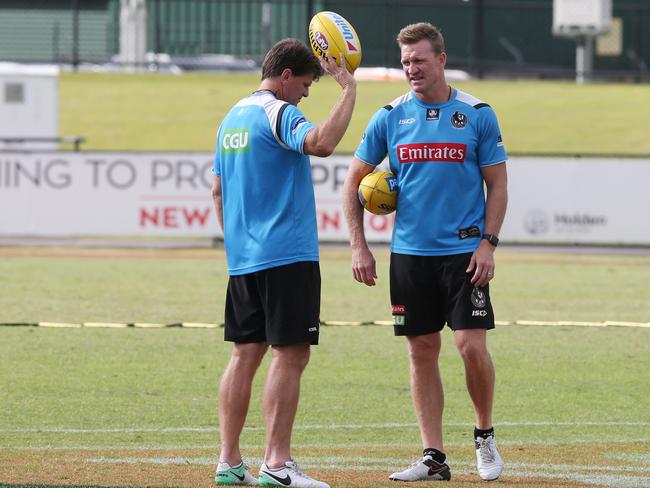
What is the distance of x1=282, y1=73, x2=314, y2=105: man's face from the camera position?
6777 millimetres

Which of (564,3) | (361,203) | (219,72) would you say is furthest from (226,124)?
(219,72)

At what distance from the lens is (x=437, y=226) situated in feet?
23.6

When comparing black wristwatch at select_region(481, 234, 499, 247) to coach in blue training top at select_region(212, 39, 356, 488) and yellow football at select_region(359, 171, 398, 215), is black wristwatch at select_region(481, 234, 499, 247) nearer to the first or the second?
yellow football at select_region(359, 171, 398, 215)

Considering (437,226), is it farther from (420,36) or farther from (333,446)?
(333,446)

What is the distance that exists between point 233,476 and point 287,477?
0.29 m

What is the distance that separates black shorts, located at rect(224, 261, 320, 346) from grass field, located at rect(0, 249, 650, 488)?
2.47 ft

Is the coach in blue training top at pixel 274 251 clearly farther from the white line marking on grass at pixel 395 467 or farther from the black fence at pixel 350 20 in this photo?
the black fence at pixel 350 20

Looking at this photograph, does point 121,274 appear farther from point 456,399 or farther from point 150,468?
point 150,468

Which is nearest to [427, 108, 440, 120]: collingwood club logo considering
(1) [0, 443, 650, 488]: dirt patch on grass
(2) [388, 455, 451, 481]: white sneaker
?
(2) [388, 455, 451, 481]: white sneaker

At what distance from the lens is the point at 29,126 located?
2880cm

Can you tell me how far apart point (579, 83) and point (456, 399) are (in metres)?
32.4

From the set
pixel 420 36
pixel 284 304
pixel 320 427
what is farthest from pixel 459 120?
pixel 320 427

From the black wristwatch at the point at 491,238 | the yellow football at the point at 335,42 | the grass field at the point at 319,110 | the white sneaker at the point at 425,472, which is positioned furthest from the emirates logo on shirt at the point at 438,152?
the grass field at the point at 319,110

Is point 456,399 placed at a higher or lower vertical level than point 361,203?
lower
